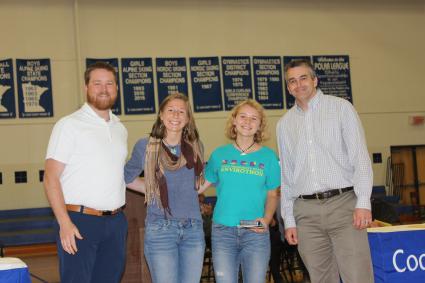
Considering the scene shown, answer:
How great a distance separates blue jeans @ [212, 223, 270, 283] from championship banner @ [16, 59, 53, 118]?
413 inches

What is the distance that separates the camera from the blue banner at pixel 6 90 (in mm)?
12688

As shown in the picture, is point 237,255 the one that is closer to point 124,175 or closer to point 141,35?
point 124,175

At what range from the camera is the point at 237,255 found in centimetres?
361

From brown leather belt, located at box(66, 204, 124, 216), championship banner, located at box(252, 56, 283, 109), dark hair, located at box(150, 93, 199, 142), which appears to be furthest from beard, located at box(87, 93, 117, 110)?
championship banner, located at box(252, 56, 283, 109)

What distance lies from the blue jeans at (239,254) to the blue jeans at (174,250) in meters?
0.20

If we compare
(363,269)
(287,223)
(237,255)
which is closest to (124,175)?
(237,255)

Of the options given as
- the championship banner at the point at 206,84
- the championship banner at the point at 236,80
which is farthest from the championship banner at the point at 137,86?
the championship banner at the point at 236,80

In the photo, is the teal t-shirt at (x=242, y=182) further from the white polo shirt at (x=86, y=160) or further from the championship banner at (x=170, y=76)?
the championship banner at (x=170, y=76)

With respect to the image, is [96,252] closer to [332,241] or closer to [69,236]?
[69,236]

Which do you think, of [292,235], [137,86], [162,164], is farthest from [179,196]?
[137,86]

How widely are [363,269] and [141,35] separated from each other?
11.1 meters

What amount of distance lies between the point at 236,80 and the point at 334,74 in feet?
9.79

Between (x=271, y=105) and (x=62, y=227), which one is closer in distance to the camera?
(x=62, y=227)

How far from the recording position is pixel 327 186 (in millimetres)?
3748
